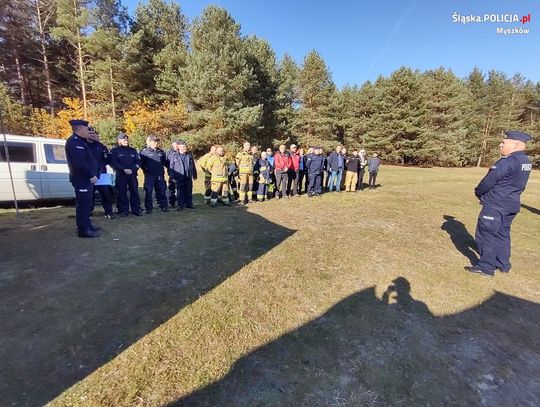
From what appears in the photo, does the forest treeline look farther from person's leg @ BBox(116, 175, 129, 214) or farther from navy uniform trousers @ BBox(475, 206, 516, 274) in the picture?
navy uniform trousers @ BBox(475, 206, 516, 274)

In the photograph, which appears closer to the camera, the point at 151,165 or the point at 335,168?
the point at 151,165

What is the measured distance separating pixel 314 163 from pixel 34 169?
8261 millimetres

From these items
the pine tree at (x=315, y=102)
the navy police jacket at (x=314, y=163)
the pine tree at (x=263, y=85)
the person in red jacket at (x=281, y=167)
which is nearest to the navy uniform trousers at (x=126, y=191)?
the person in red jacket at (x=281, y=167)

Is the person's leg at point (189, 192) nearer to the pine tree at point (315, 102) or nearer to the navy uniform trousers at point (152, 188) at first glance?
the navy uniform trousers at point (152, 188)

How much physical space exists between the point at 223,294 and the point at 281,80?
26.7 meters

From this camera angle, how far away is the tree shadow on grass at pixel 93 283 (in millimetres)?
2402

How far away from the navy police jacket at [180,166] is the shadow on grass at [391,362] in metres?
5.50

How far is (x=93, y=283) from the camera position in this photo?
3.68m

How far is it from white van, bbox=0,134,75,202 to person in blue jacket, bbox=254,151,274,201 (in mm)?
5404

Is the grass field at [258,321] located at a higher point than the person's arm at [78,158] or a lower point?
lower

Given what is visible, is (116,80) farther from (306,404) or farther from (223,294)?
(306,404)

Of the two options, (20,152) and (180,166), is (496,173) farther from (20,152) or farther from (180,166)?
(20,152)

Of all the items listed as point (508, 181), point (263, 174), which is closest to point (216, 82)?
point (263, 174)

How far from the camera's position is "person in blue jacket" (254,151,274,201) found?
29.8 feet
